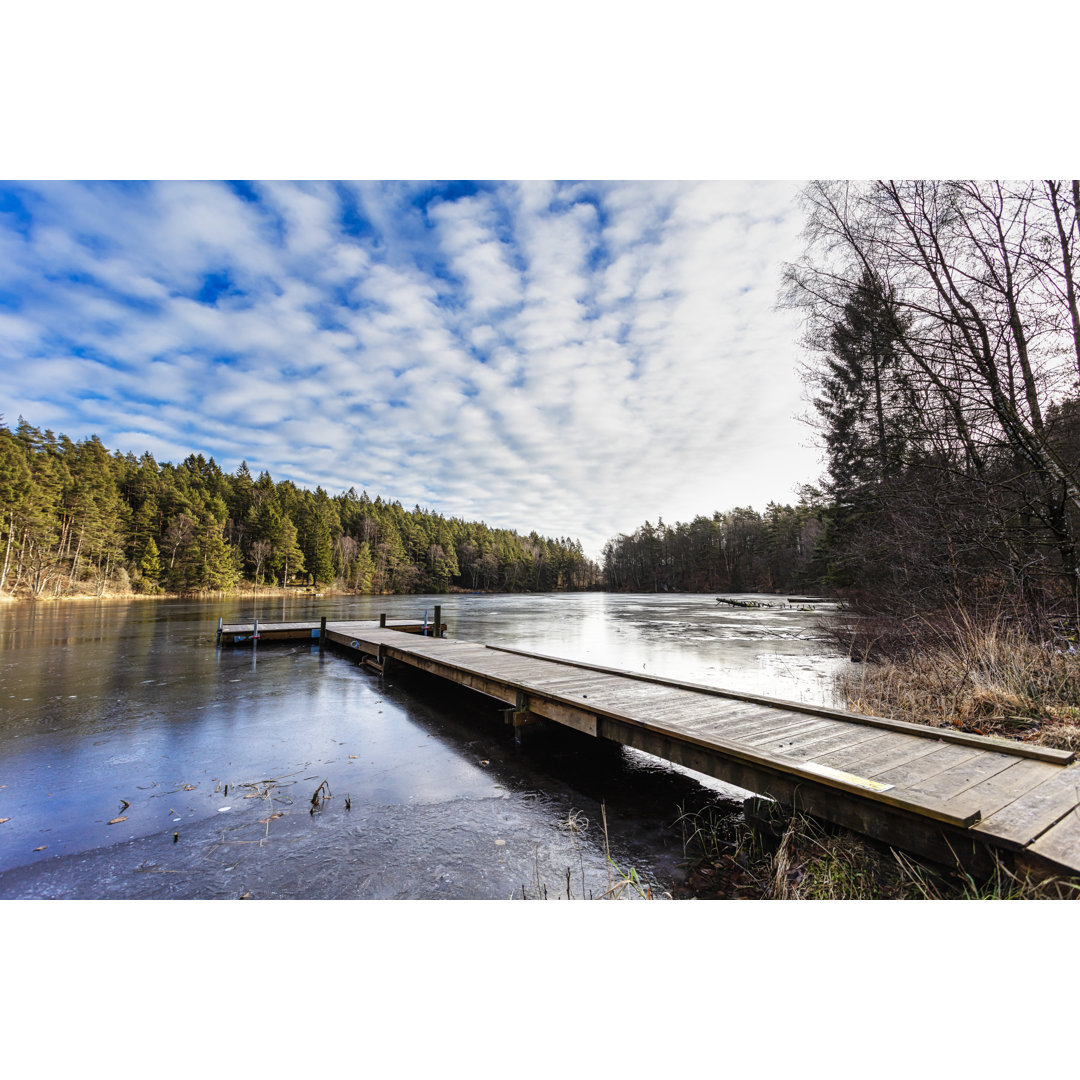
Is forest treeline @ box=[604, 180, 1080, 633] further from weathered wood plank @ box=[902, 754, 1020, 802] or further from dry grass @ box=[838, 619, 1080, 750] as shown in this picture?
weathered wood plank @ box=[902, 754, 1020, 802]

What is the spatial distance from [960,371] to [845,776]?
524 centimetres

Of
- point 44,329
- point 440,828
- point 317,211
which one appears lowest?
point 440,828

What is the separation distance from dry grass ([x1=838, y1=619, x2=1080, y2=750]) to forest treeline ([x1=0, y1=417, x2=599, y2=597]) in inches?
1564

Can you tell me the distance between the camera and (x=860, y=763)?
10.4ft

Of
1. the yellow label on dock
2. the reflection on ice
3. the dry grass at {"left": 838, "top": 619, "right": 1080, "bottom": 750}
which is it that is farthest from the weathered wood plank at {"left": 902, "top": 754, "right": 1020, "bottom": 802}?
the reflection on ice

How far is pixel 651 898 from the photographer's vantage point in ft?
9.47

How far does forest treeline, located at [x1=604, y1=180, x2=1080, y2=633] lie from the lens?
5.19 m

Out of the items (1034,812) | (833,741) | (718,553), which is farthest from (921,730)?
(718,553)

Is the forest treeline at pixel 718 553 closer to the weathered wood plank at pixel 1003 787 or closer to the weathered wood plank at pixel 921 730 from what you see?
the weathered wood plank at pixel 921 730

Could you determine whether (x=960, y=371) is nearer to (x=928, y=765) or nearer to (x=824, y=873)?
(x=928, y=765)
